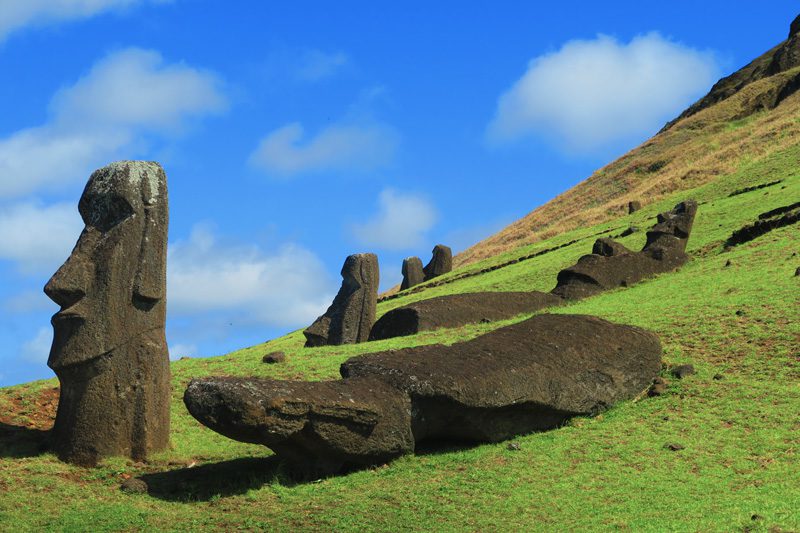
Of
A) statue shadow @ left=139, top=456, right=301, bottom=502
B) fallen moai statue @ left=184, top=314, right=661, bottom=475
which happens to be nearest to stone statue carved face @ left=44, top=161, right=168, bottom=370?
statue shadow @ left=139, top=456, right=301, bottom=502

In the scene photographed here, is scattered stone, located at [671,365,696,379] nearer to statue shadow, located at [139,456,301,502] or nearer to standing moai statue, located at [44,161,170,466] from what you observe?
statue shadow, located at [139,456,301,502]

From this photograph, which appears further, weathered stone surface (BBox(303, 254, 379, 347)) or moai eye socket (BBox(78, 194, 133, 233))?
weathered stone surface (BBox(303, 254, 379, 347))

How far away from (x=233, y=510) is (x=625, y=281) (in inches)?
886

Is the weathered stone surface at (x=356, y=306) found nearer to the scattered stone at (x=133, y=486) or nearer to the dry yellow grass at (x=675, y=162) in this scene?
the scattered stone at (x=133, y=486)

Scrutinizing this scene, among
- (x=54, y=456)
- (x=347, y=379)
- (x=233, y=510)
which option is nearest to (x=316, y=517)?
(x=233, y=510)

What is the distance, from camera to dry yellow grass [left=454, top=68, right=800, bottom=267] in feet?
217

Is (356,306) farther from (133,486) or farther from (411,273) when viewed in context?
(411,273)

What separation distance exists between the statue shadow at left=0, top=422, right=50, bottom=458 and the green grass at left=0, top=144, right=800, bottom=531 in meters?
0.05

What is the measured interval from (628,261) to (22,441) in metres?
22.6

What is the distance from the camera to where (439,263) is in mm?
60219

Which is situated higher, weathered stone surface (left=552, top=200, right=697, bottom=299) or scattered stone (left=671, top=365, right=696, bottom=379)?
weathered stone surface (left=552, top=200, right=697, bottom=299)

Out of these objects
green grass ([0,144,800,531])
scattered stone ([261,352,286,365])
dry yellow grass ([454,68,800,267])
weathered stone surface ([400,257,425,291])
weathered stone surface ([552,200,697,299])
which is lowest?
green grass ([0,144,800,531])

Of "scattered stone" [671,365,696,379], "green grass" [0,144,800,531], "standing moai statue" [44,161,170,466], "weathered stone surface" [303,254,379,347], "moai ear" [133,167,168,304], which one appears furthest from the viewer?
"weathered stone surface" [303,254,379,347]

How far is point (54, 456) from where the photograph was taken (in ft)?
56.7
